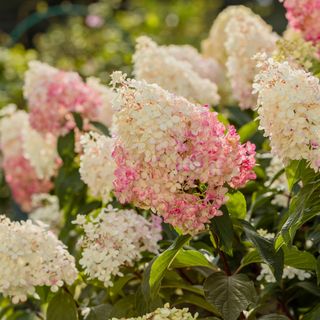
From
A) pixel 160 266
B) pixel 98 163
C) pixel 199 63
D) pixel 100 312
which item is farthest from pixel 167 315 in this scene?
pixel 199 63

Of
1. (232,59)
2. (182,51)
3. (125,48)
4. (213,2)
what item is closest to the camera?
(232,59)

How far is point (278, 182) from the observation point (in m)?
2.10

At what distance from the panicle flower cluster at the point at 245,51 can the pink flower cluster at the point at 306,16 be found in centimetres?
16

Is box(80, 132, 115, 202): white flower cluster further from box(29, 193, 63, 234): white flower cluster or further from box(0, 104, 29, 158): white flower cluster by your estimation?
box(0, 104, 29, 158): white flower cluster

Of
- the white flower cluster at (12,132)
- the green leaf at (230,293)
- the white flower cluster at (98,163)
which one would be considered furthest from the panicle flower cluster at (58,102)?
the green leaf at (230,293)

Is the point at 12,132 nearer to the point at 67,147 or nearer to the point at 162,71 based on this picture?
the point at 67,147

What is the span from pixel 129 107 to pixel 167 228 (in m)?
0.53

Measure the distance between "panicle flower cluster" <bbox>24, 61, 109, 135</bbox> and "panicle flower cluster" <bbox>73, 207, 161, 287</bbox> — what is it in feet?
2.08

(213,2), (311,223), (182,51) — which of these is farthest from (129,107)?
(213,2)

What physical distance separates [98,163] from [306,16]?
635 millimetres

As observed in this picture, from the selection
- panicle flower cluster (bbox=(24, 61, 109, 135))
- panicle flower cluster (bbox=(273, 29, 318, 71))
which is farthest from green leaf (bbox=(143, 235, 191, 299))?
panicle flower cluster (bbox=(24, 61, 109, 135))

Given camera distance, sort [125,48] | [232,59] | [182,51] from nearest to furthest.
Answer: [232,59] → [182,51] → [125,48]

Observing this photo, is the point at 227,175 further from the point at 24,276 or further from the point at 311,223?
the point at 311,223

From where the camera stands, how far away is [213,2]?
7051 millimetres
